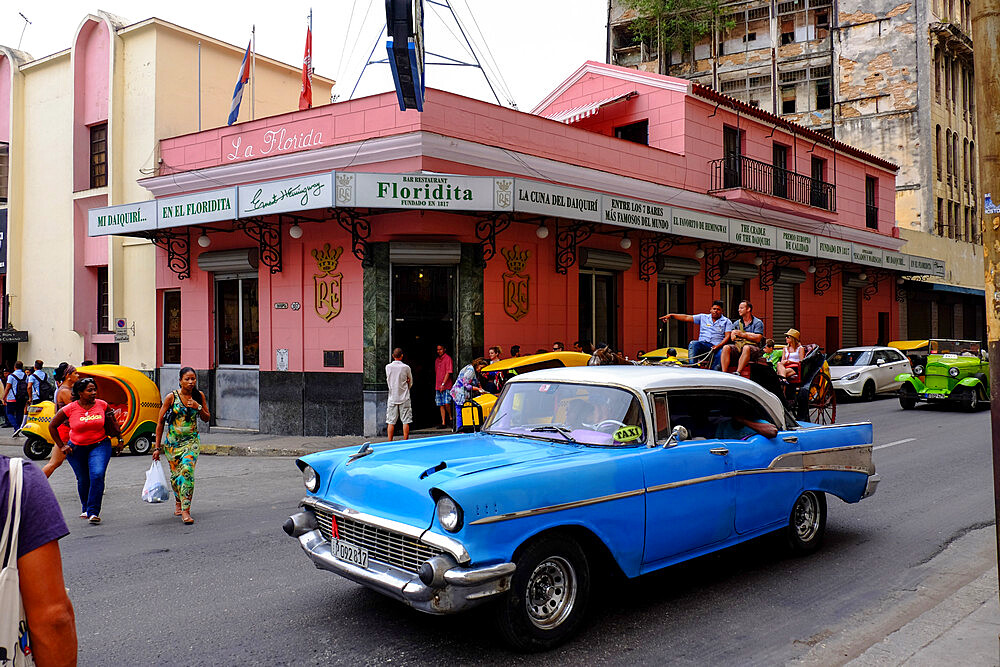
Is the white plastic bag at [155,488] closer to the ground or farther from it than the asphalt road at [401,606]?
farther from it

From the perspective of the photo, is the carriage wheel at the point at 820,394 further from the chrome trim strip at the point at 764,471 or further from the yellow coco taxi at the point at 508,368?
the chrome trim strip at the point at 764,471

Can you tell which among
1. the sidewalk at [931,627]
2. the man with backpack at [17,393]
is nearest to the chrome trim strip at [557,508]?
the sidewalk at [931,627]

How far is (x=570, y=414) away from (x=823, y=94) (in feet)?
133

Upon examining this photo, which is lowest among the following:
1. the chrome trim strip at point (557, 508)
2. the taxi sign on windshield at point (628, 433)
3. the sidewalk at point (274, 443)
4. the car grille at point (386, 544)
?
the sidewalk at point (274, 443)

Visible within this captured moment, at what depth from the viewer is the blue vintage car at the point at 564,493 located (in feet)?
13.0

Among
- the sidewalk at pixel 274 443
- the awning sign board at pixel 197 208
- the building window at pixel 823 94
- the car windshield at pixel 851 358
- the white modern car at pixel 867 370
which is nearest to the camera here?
the sidewalk at pixel 274 443

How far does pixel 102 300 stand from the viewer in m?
20.5

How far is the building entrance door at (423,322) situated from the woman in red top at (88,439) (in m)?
7.12

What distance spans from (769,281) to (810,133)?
5148mm

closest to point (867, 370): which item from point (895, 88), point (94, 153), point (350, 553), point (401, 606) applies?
point (401, 606)

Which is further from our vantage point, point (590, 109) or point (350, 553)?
point (590, 109)

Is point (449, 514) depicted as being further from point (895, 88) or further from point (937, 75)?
point (937, 75)

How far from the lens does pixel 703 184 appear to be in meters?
20.2

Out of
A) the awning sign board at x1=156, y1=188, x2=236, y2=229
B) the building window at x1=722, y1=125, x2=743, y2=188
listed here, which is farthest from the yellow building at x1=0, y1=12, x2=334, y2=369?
Answer: the building window at x1=722, y1=125, x2=743, y2=188
